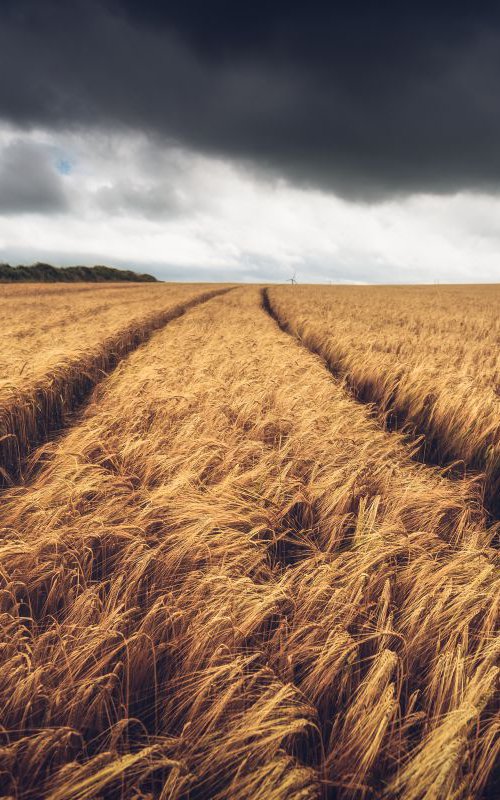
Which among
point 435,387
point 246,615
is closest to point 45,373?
point 246,615

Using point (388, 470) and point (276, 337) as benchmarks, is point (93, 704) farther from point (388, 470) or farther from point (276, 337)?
point (276, 337)

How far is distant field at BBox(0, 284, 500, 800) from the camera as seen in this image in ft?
4.12

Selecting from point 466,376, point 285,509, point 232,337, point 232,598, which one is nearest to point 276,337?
point 232,337

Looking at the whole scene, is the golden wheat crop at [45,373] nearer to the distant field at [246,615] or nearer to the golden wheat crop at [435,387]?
the distant field at [246,615]

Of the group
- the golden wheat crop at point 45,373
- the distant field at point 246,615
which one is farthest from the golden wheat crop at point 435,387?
the golden wheat crop at point 45,373

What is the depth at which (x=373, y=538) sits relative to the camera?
2.18 m

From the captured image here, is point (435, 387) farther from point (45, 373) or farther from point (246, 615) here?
point (45, 373)

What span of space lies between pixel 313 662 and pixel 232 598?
1.35 ft

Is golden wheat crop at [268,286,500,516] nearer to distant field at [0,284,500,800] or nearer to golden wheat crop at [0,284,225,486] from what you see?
distant field at [0,284,500,800]

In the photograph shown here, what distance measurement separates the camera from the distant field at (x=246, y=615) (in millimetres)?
1257

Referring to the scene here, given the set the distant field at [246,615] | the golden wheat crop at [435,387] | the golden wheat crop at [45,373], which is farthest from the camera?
the golden wheat crop at [45,373]

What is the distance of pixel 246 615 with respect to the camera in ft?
5.56

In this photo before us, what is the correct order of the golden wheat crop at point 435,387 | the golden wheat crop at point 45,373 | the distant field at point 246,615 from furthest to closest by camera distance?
the golden wheat crop at point 45,373
the golden wheat crop at point 435,387
the distant field at point 246,615

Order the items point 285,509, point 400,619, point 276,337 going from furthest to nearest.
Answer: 1. point 276,337
2. point 285,509
3. point 400,619
